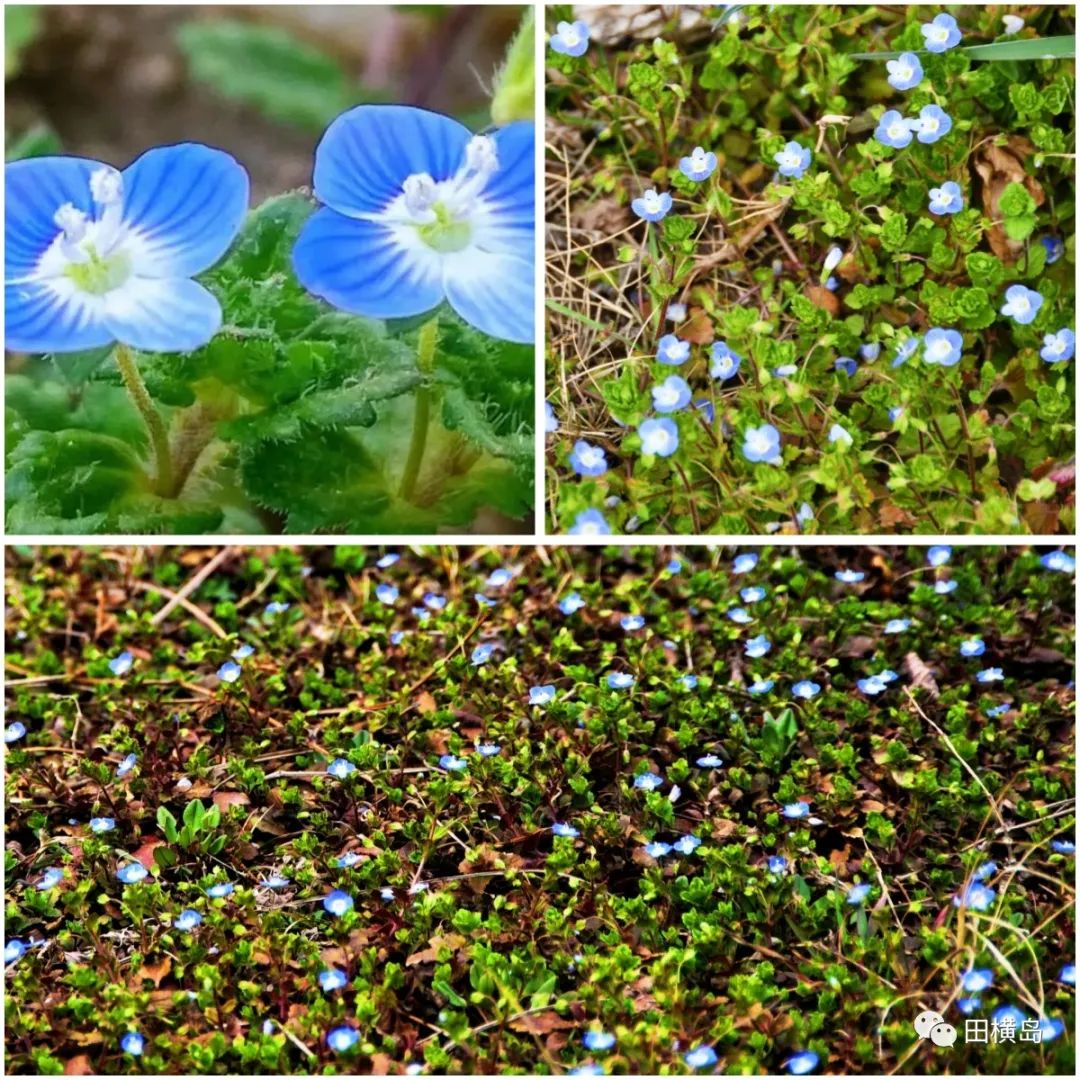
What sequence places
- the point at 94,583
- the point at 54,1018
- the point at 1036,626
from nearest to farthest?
the point at 54,1018 < the point at 1036,626 < the point at 94,583

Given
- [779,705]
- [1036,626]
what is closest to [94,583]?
[779,705]

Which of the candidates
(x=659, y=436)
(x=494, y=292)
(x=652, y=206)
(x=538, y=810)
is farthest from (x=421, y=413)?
(x=538, y=810)

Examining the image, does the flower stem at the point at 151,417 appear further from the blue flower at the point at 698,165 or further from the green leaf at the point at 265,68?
the blue flower at the point at 698,165

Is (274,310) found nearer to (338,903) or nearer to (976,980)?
(338,903)

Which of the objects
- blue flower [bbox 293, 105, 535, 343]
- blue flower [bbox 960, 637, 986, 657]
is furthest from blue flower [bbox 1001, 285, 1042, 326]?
blue flower [bbox 293, 105, 535, 343]

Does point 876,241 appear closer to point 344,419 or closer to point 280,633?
point 344,419

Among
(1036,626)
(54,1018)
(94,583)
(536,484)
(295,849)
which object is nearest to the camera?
(54,1018)

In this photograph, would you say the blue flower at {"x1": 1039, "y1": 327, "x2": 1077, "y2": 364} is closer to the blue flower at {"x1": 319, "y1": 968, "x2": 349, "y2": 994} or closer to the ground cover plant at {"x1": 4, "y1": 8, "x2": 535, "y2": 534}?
the ground cover plant at {"x1": 4, "y1": 8, "x2": 535, "y2": 534}
